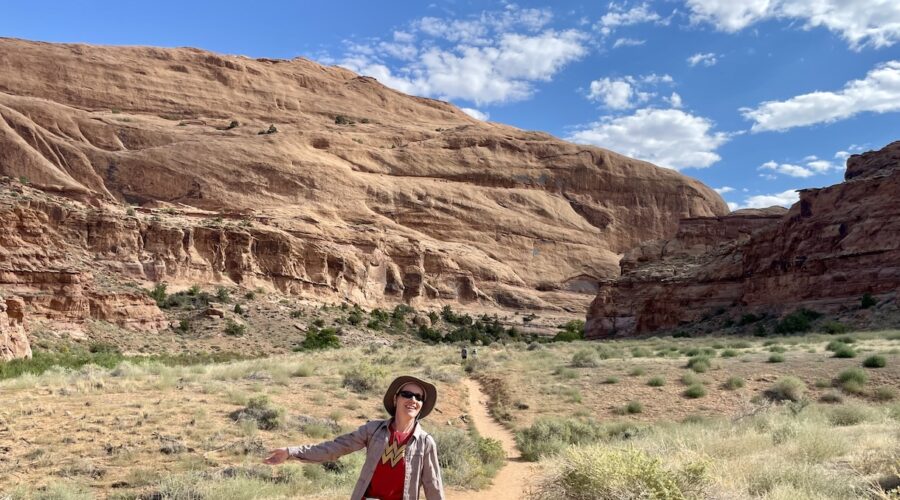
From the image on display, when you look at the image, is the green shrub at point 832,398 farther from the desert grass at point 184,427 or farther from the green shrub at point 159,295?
the green shrub at point 159,295

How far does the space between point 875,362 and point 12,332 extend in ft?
84.7

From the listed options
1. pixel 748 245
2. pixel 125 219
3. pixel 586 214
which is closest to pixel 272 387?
pixel 125 219

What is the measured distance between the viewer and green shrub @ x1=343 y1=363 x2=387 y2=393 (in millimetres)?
16734

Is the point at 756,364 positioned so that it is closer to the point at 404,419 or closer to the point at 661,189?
the point at 404,419

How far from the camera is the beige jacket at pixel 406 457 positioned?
4.01m

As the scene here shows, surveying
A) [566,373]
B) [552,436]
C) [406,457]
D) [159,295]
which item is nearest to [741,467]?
[406,457]

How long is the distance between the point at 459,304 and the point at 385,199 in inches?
638

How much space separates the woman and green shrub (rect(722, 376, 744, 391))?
42.2 feet

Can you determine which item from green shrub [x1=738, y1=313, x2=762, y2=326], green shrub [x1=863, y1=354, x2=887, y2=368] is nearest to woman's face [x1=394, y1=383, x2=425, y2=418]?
green shrub [x1=863, y1=354, x2=887, y2=368]

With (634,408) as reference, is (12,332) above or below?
above

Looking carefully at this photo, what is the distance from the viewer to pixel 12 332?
21.4 meters

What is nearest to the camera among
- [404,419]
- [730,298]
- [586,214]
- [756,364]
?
[404,419]

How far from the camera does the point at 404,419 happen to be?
402 centimetres

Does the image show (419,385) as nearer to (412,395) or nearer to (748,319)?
(412,395)
